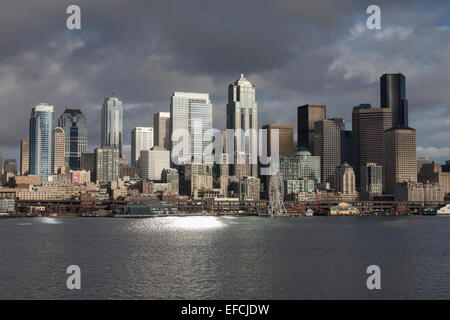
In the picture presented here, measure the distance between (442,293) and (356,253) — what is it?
120ft

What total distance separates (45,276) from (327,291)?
3215 cm

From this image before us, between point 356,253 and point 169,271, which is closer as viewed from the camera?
point 169,271

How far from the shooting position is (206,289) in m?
58.7

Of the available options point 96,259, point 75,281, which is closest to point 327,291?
point 75,281
